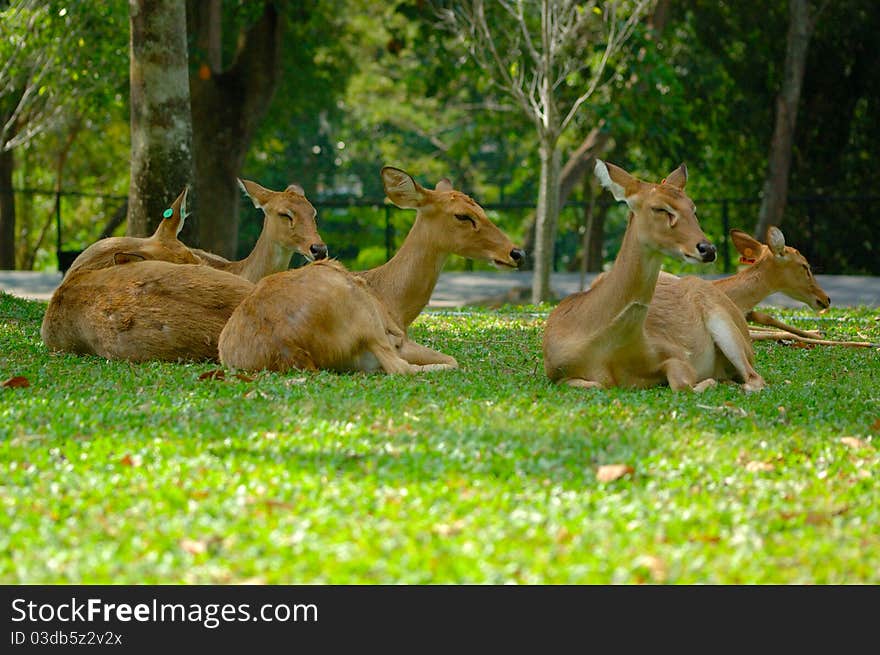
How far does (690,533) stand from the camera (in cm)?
434

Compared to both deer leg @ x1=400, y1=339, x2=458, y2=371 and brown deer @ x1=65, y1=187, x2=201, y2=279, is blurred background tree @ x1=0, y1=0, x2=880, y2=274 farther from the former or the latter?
deer leg @ x1=400, y1=339, x2=458, y2=371

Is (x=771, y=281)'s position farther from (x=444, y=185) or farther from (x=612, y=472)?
(x=612, y=472)

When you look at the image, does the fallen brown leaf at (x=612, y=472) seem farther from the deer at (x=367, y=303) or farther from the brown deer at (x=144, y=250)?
the brown deer at (x=144, y=250)

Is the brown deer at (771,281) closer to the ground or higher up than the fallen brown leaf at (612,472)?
higher up

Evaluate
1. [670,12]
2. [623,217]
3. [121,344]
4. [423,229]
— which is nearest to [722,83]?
[670,12]

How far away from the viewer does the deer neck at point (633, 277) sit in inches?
303

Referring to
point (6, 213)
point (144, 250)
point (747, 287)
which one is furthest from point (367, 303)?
point (6, 213)

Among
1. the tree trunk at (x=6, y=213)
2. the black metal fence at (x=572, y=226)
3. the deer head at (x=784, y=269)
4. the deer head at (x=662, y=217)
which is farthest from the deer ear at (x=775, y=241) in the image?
the tree trunk at (x=6, y=213)

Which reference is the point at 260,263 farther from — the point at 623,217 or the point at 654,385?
the point at 623,217

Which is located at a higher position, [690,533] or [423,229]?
[423,229]

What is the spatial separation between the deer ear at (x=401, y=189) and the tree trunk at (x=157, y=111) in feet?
14.3

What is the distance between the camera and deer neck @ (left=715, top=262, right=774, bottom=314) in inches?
435

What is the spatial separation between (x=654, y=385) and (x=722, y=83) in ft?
64.6

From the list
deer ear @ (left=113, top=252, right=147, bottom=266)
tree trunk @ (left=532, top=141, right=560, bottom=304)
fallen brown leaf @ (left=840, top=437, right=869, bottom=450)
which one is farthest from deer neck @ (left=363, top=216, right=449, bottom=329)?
tree trunk @ (left=532, top=141, right=560, bottom=304)
